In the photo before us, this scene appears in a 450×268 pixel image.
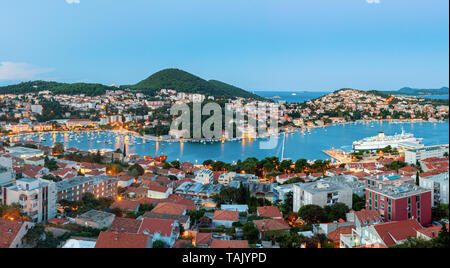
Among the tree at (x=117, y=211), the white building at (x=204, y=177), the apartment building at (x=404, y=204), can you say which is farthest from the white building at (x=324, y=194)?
the white building at (x=204, y=177)

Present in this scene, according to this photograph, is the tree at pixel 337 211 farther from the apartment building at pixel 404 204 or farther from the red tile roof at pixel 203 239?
the red tile roof at pixel 203 239

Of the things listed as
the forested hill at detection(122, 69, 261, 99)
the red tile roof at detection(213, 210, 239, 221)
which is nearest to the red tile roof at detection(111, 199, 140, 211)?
the red tile roof at detection(213, 210, 239, 221)

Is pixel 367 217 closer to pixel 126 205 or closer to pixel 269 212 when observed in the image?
pixel 269 212

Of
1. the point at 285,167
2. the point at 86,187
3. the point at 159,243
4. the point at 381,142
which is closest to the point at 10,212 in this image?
the point at 86,187

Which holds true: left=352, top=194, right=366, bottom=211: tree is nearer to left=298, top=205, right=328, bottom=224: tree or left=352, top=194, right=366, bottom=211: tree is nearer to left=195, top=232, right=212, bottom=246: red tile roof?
left=298, top=205, right=328, bottom=224: tree
